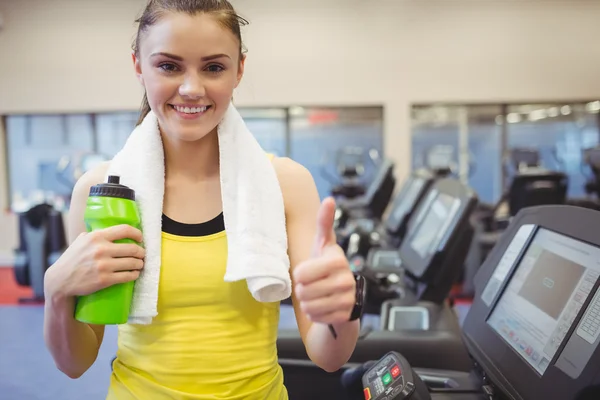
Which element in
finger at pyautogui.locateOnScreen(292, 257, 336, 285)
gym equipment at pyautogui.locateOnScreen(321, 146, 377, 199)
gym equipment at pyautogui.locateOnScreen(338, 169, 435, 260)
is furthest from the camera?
gym equipment at pyautogui.locateOnScreen(321, 146, 377, 199)

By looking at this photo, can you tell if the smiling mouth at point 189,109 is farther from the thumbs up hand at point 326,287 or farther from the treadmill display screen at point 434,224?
the treadmill display screen at point 434,224

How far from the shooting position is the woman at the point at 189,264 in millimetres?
900

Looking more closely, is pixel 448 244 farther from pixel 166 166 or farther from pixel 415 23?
pixel 415 23

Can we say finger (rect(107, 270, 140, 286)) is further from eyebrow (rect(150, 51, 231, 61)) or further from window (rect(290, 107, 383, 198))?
window (rect(290, 107, 383, 198))

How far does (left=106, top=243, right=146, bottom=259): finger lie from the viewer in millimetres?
861

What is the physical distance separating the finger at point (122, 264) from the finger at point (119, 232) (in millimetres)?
37

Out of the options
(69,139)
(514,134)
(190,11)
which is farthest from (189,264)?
(514,134)

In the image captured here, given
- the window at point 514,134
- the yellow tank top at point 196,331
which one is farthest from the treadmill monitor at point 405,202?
the window at point 514,134

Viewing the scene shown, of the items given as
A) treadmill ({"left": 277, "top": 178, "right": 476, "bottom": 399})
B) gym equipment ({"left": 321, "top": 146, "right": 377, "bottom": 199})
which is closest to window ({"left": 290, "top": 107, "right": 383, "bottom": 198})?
gym equipment ({"left": 321, "top": 146, "right": 377, "bottom": 199})

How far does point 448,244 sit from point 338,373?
0.61 m

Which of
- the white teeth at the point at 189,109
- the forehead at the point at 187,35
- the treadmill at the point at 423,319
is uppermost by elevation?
the forehead at the point at 187,35

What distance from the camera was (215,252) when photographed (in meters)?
0.97

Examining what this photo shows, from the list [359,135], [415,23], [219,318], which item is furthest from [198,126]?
[359,135]

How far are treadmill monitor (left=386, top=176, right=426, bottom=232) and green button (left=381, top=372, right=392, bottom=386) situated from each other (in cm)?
200
